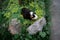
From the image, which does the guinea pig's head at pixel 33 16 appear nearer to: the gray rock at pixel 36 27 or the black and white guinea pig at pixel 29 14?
the black and white guinea pig at pixel 29 14

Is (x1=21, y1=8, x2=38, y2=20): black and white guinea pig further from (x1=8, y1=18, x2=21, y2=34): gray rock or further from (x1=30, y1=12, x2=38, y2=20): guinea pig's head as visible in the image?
(x1=8, y1=18, x2=21, y2=34): gray rock

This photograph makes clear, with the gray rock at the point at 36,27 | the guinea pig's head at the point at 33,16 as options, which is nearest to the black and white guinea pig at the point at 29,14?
the guinea pig's head at the point at 33,16

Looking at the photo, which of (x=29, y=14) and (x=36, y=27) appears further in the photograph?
(x=29, y=14)

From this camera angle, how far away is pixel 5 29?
4223 millimetres

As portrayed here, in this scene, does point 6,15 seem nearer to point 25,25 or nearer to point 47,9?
point 25,25

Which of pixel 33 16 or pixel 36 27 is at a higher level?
pixel 33 16

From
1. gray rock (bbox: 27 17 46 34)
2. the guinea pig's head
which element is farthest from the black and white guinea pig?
gray rock (bbox: 27 17 46 34)

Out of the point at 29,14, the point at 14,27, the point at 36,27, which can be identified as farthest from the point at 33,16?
the point at 14,27

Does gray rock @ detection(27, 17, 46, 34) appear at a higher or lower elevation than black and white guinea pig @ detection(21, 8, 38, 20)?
lower

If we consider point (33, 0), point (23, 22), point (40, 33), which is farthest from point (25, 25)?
point (33, 0)

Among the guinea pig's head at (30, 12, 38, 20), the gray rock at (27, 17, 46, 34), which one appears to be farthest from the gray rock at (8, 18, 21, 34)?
the guinea pig's head at (30, 12, 38, 20)

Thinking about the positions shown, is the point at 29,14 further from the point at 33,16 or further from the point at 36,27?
the point at 36,27

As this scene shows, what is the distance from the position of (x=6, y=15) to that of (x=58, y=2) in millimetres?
1722

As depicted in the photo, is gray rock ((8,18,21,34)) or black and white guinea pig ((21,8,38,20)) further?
black and white guinea pig ((21,8,38,20))
